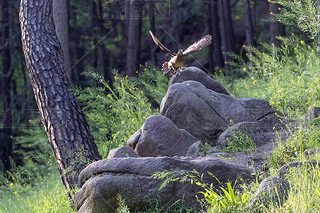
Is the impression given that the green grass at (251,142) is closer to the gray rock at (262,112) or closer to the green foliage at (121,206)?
the green foliage at (121,206)

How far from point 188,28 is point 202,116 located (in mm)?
19915

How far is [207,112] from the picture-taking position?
6.69 m

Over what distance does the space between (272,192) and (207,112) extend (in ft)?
8.45

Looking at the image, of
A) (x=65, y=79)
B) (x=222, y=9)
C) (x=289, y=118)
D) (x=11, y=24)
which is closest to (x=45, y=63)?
(x=65, y=79)

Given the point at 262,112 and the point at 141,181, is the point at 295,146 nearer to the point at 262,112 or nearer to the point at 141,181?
the point at 262,112

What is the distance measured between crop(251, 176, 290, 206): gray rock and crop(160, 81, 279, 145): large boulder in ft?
7.23

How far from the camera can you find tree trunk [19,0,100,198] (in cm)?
657

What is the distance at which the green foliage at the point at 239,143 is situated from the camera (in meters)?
5.93

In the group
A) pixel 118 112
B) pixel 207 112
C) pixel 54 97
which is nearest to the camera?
pixel 207 112

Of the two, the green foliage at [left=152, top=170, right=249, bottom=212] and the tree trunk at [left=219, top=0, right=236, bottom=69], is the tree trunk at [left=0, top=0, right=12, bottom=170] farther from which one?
the green foliage at [left=152, top=170, right=249, bottom=212]

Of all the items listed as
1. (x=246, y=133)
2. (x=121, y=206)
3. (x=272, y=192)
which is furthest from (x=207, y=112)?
(x=272, y=192)

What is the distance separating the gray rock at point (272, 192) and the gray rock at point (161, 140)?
6.37 feet

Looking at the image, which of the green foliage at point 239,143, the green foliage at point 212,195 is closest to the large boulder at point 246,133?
the green foliage at point 239,143

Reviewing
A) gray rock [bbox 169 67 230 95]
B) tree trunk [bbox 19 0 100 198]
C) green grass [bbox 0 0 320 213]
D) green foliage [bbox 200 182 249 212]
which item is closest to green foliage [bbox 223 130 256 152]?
green grass [bbox 0 0 320 213]
